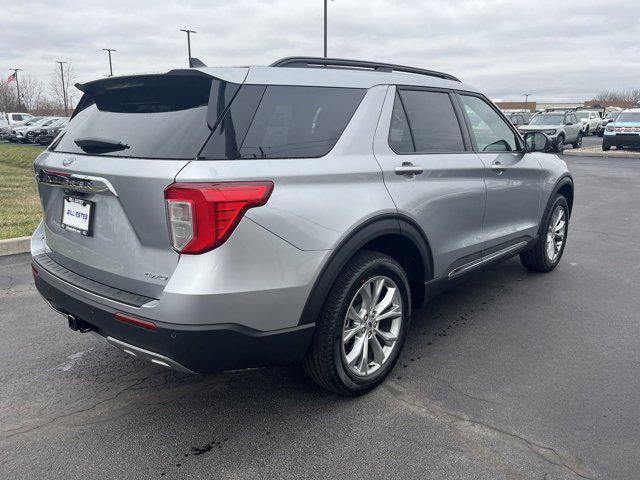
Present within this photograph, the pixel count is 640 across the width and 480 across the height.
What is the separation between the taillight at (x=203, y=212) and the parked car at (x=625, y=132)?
24.7 meters

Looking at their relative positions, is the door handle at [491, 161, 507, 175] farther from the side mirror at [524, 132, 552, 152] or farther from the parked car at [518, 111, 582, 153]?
the parked car at [518, 111, 582, 153]

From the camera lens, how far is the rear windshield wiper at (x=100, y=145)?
2.63 metres

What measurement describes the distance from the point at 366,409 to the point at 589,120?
3929cm

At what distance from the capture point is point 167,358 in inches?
94.7

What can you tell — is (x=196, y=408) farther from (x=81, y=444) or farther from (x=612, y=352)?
(x=612, y=352)

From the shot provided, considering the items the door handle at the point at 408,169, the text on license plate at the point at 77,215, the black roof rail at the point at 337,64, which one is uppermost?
the black roof rail at the point at 337,64

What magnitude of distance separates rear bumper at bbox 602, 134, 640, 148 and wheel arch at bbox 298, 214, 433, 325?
23.2 m

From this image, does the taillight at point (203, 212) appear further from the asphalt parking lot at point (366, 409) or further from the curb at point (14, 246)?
the curb at point (14, 246)

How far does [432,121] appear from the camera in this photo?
3.60m

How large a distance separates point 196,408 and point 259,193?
54.2 inches

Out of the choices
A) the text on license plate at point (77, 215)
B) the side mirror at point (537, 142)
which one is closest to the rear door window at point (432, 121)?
the side mirror at point (537, 142)

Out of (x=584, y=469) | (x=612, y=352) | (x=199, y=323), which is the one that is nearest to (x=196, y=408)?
(x=199, y=323)

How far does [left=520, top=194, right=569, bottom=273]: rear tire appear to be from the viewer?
5160 mm

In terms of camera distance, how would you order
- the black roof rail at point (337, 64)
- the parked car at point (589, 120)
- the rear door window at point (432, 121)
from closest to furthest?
the black roof rail at point (337, 64) → the rear door window at point (432, 121) → the parked car at point (589, 120)
